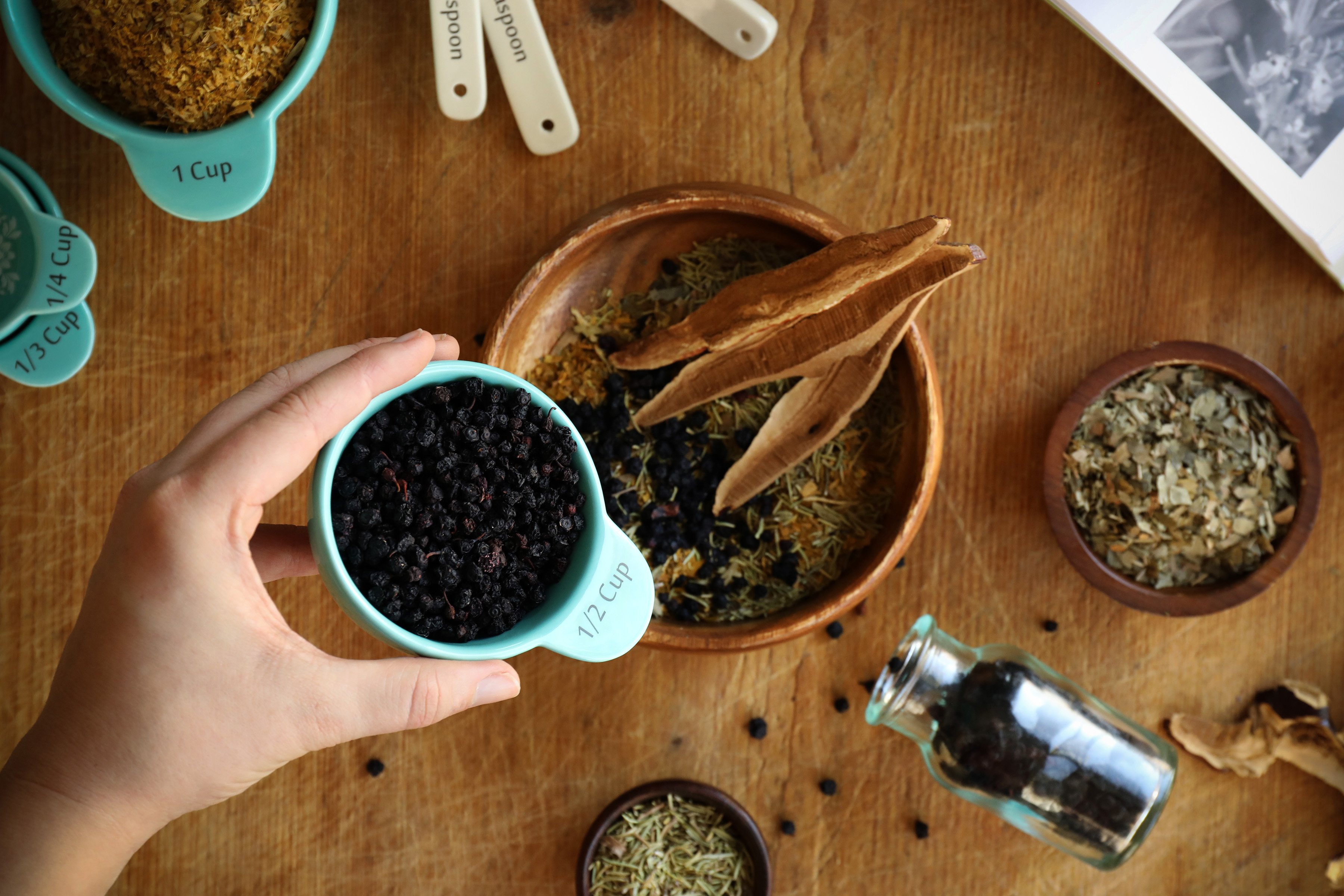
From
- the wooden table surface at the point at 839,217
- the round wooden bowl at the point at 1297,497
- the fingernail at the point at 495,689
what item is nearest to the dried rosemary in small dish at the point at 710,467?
the wooden table surface at the point at 839,217

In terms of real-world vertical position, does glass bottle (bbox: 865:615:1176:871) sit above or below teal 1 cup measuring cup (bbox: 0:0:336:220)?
below

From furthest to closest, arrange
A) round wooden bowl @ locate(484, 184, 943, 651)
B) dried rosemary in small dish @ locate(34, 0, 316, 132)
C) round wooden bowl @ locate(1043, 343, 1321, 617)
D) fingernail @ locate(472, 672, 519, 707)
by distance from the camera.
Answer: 1. round wooden bowl @ locate(1043, 343, 1321, 617)
2. round wooden bowl @ locate(484, 184, 943, 651)
3. dried rosemary in small dish @ locate(34, 0, 316, 132)
4. fingernail @ locate(472, 672, 519, 707)

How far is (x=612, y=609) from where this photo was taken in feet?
3.07

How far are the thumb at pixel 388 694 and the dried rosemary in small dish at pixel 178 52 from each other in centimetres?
75

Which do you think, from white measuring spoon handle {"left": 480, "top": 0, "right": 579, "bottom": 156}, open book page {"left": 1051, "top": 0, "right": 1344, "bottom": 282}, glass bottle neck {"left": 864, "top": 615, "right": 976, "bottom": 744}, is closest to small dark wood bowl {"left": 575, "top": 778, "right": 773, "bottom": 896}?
glass bottle neck {"left": 864, "top": 615, "right": 976, "bottom": 744}

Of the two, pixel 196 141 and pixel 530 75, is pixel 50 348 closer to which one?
pixel 196 141

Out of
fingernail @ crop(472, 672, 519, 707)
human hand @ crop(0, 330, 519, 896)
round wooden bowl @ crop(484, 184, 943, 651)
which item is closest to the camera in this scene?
human hand @ crop(0, 330, 519, 896)

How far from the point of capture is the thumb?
0.79m

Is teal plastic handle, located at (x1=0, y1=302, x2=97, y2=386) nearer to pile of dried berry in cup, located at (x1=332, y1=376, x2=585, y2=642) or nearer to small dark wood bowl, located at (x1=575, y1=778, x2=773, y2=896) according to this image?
pile of dried berry in cup, located at (x1=332, y1=376, x2=585, y2=642)

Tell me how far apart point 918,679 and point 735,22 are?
98 cm

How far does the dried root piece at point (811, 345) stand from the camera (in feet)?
3.70

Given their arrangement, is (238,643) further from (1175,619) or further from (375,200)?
(1175,619)

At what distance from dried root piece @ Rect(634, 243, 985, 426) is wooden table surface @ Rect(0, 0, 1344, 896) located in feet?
0.80

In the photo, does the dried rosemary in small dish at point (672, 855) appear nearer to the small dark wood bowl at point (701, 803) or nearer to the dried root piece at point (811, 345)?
the small dark wood bowl at point (701, 803)
